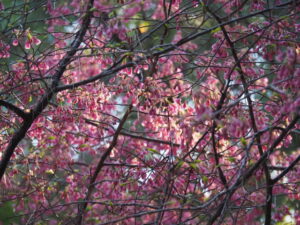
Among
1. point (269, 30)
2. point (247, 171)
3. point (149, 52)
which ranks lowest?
Result: point (247, 171)

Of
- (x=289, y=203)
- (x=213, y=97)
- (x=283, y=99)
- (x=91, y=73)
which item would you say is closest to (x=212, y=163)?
(x=213, y=97)

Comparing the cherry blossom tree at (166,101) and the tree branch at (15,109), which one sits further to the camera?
the tree branch at (15,109)

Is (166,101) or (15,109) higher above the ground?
(166,101)

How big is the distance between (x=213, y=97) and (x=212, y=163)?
3.08 feet

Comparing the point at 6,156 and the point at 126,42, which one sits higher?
the point at 126,42

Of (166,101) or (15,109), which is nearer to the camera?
(15,109)

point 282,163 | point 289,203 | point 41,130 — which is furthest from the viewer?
point 289,203

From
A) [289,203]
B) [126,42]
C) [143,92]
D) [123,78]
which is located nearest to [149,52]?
[126,42]

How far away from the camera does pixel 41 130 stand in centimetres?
441

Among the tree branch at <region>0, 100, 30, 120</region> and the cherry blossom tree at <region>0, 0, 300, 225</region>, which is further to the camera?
the tree branch at <region>0, 100, 30, 120</region>

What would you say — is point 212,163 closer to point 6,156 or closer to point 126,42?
point 126,42

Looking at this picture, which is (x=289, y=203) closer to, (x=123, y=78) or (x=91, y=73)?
(x=91, y=73)

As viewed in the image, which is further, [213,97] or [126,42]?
[213,97]

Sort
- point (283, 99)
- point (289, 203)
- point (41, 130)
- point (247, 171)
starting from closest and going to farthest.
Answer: point (247, 171), point (283, 99), point (41, 130), point (289, 203)
